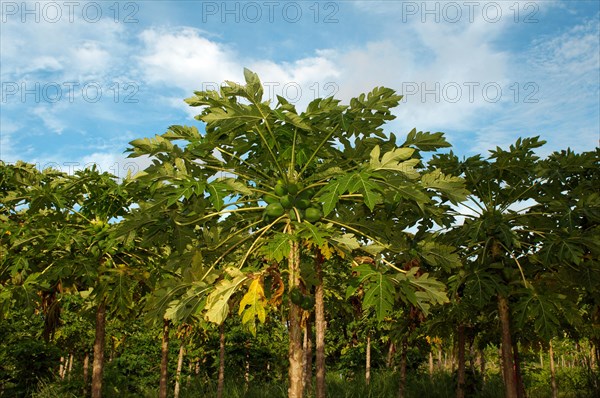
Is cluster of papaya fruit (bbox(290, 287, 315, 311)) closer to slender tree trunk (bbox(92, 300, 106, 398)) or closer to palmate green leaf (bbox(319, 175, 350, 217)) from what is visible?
palmate green leaf (bbox(319, 175, 350, 217))

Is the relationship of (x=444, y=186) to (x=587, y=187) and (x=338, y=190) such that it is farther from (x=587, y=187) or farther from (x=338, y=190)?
(x=587, y=187)

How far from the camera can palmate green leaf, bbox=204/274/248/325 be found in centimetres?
502

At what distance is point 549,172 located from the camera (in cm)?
980

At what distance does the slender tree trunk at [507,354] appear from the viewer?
32.0ft

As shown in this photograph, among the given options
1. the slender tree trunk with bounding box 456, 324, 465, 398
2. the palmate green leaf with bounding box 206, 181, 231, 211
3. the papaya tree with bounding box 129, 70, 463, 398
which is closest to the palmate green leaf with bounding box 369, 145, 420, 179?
the papaya tree with bounding box 129, 70, 463, 398

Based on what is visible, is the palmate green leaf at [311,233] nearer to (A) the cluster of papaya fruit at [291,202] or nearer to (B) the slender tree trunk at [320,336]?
(A) the cluster of papaya fruit at [291,202]

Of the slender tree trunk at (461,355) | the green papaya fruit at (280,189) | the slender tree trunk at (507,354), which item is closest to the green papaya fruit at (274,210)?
the green papaya fruit at (280,189)

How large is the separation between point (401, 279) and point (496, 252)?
5.30m

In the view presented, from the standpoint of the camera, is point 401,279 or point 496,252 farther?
point 496,252

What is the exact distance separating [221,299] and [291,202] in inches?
52.3

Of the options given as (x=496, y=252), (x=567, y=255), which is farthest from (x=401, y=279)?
(x=496, y=252)

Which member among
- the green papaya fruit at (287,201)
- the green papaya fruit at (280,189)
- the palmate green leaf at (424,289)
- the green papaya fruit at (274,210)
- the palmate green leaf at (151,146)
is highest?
the palmate green leaf at (151,146)

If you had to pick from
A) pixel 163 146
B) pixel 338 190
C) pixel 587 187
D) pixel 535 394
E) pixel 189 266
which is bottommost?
pixel 535 394

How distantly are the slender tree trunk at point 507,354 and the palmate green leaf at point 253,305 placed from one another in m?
6.40
